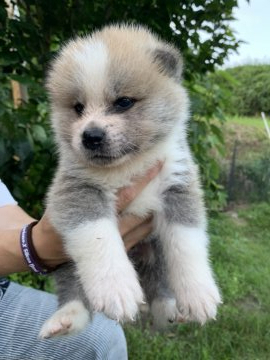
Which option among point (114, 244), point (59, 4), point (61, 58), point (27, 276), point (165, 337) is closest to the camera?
point (114, 244)

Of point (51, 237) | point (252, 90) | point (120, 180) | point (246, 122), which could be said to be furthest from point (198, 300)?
point (252, 90)

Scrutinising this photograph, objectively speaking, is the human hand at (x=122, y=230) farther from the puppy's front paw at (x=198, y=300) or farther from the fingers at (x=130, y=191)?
the puppy's front paw at (x=198, y=300)

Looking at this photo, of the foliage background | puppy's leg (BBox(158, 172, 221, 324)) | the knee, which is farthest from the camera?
the foliage background

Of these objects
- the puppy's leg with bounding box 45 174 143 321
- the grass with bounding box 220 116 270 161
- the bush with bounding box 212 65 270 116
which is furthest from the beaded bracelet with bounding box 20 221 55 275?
the bush with bounding box 212 65 270 116

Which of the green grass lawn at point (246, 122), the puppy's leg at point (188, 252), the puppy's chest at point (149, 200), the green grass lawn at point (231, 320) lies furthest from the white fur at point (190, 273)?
the green grass lawn at point (246, 122)

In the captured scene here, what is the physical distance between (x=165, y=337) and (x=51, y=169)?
1806mm

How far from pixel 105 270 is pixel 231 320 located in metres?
3.13

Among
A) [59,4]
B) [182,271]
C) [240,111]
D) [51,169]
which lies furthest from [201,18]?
[240,111]

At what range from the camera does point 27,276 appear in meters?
4.98

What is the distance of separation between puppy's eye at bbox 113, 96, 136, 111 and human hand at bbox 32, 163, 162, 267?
14.7 inches

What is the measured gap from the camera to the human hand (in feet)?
8.14

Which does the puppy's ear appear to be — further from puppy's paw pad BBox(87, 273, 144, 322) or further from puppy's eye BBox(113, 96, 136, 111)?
puppy's paw pad BBox(87, 273, 144, 322)

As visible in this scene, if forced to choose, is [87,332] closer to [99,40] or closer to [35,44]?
[99,40]

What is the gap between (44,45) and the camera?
410 centimetres
